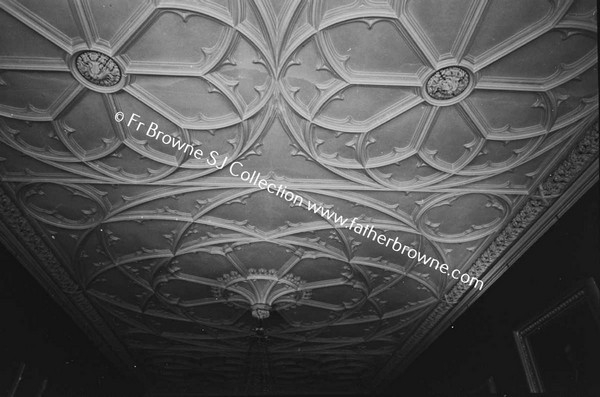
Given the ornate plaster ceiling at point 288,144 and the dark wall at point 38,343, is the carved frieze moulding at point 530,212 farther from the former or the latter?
the dark wall at point 38,343

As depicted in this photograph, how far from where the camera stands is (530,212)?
11.3 m

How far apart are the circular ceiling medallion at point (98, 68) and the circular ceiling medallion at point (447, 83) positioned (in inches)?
216

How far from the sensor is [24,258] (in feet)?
41.7

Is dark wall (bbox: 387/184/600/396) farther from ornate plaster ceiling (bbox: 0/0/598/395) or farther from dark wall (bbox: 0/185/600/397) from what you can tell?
ornate plaster ceiling (bbox: 0/0/598/395)

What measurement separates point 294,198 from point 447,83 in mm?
4302

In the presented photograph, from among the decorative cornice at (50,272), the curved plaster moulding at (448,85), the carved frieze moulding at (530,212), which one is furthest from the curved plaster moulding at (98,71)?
the carved frieze moulding at (530,212)

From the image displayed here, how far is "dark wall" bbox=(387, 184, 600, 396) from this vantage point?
9.79 m

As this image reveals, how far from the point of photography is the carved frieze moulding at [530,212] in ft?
32.0

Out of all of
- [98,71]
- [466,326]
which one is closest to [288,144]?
[98,71]

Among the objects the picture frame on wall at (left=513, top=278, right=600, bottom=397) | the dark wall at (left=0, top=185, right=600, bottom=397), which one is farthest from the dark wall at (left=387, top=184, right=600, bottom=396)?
the picture frame on wall at (left=513, top=278, right=600, bottom=397)

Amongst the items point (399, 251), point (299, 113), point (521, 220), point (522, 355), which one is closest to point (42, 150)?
point (299, 113)

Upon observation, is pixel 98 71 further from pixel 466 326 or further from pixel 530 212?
pixel 466 326

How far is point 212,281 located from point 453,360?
7.76 metres

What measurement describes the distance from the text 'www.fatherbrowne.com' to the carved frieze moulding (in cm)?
74
